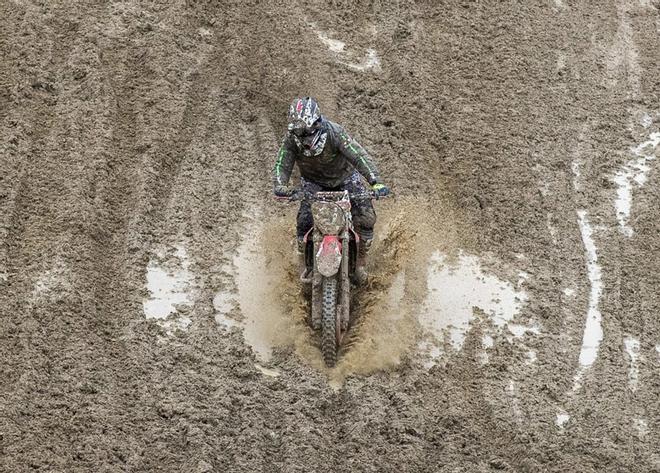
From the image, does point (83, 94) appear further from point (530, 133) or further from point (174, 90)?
point (530, 133)

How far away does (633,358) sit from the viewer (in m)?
9.54

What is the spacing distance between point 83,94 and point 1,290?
3.66 meters

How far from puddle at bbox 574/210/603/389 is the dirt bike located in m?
2.33

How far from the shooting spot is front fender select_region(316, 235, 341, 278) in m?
9.01

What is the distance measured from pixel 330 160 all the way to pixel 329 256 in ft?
3.66

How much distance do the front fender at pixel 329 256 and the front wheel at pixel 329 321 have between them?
0.42ft

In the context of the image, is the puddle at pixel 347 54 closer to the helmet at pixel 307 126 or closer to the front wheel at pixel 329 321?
the helmet at pixel 307 126

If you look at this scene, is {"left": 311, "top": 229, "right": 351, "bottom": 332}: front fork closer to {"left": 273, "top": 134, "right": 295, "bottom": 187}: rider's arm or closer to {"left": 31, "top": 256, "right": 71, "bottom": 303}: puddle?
{"left": 273, "top": 134, "right": 295, "bottom": 187}: rider's arm

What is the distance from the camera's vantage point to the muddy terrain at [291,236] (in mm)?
8391

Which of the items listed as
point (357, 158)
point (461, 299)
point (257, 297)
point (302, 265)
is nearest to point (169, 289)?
point (257, 297)

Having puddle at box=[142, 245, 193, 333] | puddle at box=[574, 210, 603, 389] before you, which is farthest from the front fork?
puddle at box=[574, 210, 603, 389]

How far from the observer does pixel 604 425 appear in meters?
8.70

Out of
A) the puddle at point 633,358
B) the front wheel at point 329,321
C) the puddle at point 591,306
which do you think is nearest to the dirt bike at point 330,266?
the front wheel at point 329,321

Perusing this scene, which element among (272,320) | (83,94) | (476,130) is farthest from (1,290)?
(476,130)
